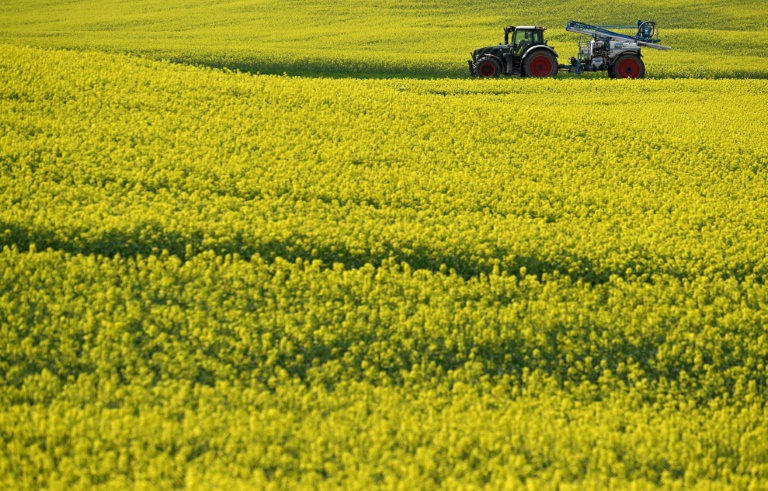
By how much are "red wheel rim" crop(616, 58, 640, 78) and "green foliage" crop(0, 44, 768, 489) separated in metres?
14.8

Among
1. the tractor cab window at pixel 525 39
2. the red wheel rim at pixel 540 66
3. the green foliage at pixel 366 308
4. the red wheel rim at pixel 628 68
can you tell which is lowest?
the green foliage at pixel 366 308

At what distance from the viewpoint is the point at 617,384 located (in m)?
9.51

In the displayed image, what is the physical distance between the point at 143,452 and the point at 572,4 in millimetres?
46453

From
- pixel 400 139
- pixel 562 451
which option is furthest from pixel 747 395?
pixel 400 139

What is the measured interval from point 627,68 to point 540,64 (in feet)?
13.0

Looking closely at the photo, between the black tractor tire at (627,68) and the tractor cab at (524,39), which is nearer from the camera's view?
the tractor cab at (524,39)

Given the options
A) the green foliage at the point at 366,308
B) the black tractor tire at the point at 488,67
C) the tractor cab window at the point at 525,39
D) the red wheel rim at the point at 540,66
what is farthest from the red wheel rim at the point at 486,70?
the green foliage at the point at 366,308

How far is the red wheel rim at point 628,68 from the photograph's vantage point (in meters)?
31.7

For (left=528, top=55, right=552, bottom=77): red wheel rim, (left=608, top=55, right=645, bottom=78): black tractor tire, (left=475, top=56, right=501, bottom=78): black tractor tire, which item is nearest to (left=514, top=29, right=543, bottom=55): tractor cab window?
(left=528, top=55, right=552, bottom=77): red wheel rim

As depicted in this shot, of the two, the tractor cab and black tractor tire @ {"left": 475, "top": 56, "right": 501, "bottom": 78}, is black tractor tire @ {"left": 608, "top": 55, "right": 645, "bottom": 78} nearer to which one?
the tractor cab

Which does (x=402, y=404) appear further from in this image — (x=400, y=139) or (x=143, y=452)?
(x=400, y=139)

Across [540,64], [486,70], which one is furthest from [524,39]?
[486,70]

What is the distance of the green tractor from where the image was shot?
30.0 metres

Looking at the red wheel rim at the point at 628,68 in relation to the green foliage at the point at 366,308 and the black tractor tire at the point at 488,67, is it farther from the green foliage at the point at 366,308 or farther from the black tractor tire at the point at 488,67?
the green foliage at the point at 366,308
